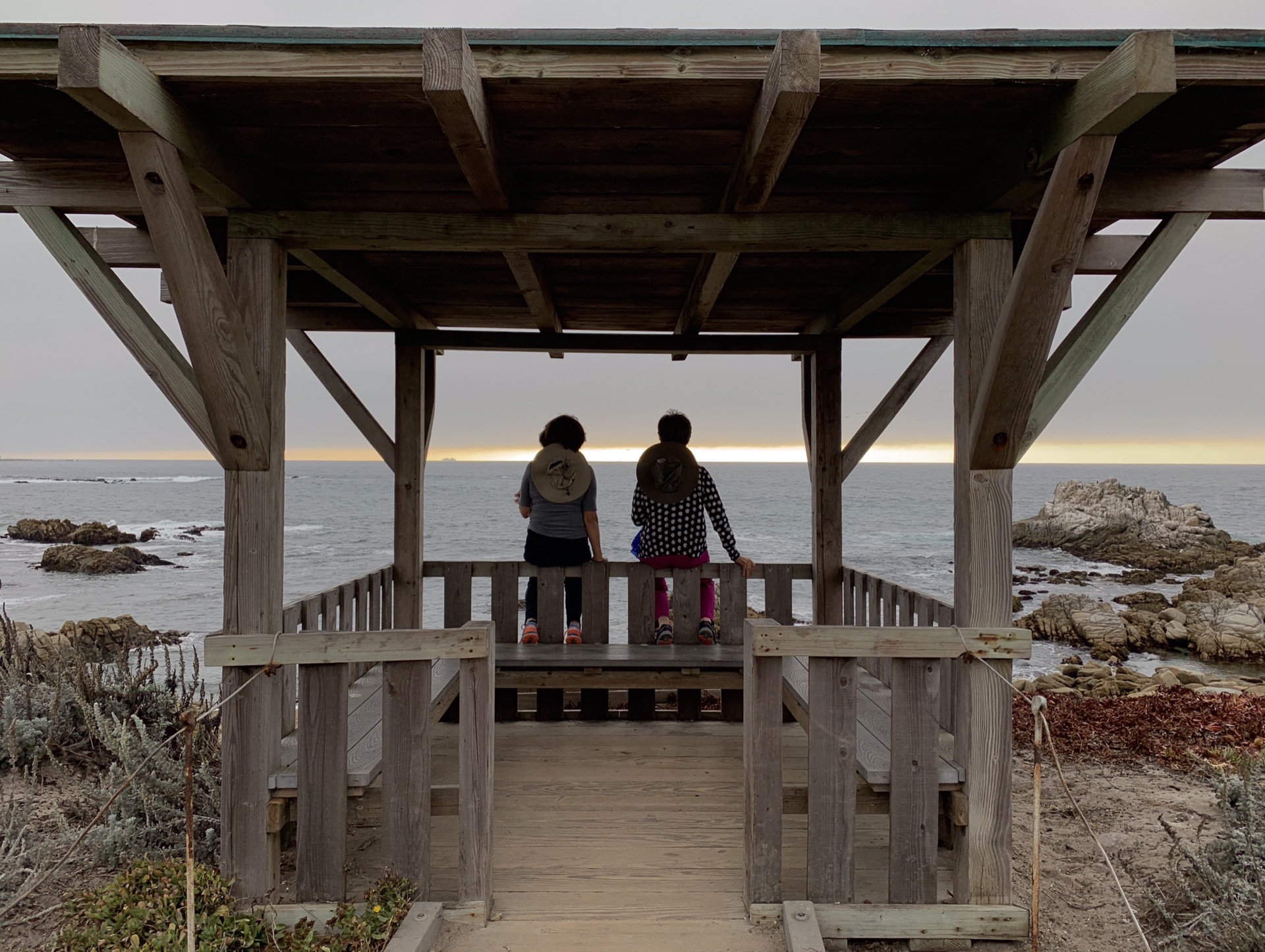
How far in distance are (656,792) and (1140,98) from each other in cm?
342

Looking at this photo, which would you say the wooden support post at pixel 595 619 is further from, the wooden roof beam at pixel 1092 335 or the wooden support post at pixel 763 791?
the wooden roof beam at pixel 1092 335

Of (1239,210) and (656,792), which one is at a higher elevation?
(1239,210)

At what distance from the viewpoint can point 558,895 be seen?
10.1 ft

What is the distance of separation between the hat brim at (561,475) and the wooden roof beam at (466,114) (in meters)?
2.16

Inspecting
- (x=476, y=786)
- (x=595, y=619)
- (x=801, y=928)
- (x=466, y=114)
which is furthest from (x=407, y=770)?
(x=595, y=619)

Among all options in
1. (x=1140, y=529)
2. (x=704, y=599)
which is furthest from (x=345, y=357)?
(x=704, y=599)

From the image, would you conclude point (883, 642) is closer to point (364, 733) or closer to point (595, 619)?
point (364, 733)

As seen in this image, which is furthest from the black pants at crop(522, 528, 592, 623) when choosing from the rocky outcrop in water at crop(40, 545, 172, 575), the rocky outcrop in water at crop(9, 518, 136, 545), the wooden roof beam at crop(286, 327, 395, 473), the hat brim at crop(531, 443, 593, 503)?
the rocky outcrop in water at crop(9, 518, 136, 545)

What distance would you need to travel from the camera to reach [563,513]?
5441 mm

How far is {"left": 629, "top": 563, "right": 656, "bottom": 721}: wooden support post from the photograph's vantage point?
5.34m

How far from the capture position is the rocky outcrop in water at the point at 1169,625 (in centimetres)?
1340

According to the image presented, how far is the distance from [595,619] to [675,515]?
867 mm

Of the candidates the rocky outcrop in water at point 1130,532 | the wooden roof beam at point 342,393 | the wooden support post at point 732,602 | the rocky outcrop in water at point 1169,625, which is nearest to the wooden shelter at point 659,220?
the wooden support post at point 732,602

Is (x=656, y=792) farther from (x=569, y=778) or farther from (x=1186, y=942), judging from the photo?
(x=1186, y=942)
